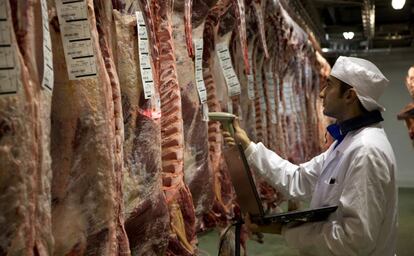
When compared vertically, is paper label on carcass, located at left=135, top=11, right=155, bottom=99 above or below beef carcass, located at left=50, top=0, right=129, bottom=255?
above

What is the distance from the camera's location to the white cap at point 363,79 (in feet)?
10.2

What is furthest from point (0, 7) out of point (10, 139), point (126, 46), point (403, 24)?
point (403, 24)

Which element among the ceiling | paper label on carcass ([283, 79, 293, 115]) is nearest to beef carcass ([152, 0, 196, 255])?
paper label on carcass ([283, 79, 293, 115])

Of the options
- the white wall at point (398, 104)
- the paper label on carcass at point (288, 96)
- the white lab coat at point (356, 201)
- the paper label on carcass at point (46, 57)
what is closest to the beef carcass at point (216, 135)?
the white lab coat at point (356, 201)

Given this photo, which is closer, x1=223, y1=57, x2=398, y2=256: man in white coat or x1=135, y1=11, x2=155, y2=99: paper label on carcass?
x1=135, y1=11, x2=155, y2=99: paper label on carcass

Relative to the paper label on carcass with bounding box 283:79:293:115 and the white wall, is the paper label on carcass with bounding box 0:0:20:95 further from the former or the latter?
the white wall

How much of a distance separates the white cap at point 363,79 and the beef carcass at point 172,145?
99 centimetres

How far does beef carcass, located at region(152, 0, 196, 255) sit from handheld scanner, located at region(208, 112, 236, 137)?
1.29ft

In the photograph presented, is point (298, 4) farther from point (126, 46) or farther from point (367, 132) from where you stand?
point (126, 46)

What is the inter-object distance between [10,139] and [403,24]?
1234 cm

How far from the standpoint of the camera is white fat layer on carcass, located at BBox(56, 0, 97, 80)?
1834 mm

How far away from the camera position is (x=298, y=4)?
26.0 feet

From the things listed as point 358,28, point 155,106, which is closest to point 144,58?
point 155,106

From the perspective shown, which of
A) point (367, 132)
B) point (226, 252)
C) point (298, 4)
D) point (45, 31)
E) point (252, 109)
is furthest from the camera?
point (298, 4)
